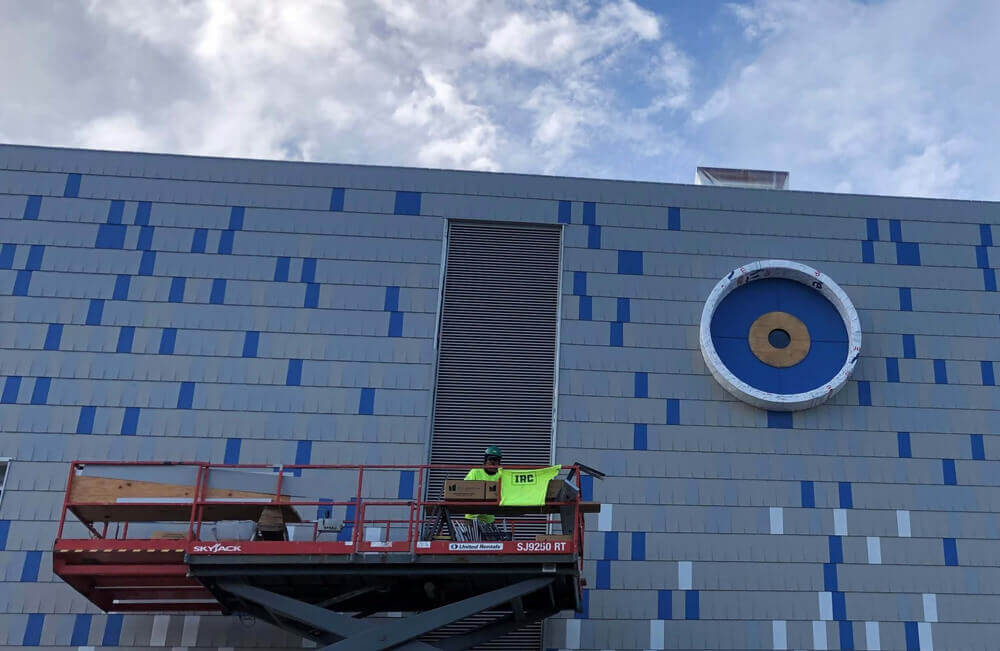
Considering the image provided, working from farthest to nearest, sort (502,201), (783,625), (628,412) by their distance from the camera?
(502,201), (628,412), (783,625)

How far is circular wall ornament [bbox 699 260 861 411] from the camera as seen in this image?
118 feet

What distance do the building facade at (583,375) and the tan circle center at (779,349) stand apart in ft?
5.91

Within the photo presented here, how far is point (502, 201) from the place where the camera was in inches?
1503

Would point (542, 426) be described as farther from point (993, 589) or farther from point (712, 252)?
point (993, 589)

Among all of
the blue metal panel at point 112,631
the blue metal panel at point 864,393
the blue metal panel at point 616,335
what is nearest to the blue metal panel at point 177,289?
the blue metal panel at point 112,631

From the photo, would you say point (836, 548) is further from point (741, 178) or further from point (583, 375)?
point (741, 178)

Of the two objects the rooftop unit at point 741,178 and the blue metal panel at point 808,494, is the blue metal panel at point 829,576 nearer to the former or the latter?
the blue metal panel at point 808,494

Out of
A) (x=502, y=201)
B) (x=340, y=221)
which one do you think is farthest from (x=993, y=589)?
(x=340, y=221)

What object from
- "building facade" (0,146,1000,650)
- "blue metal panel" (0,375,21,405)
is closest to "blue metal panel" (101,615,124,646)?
"building facade" (0,146,1000,650)

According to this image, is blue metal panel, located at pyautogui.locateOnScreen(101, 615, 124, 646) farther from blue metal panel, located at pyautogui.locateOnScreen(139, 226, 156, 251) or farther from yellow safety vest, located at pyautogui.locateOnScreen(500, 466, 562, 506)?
yellow safety vest, located at pyautogui.locateOnScreen(500, 466, 562, 506)

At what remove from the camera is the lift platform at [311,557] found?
23.9 m

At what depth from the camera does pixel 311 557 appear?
24000 mm

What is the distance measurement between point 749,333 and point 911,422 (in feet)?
18.4

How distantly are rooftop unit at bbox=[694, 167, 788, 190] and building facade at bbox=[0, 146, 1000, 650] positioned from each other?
67.3 inches
